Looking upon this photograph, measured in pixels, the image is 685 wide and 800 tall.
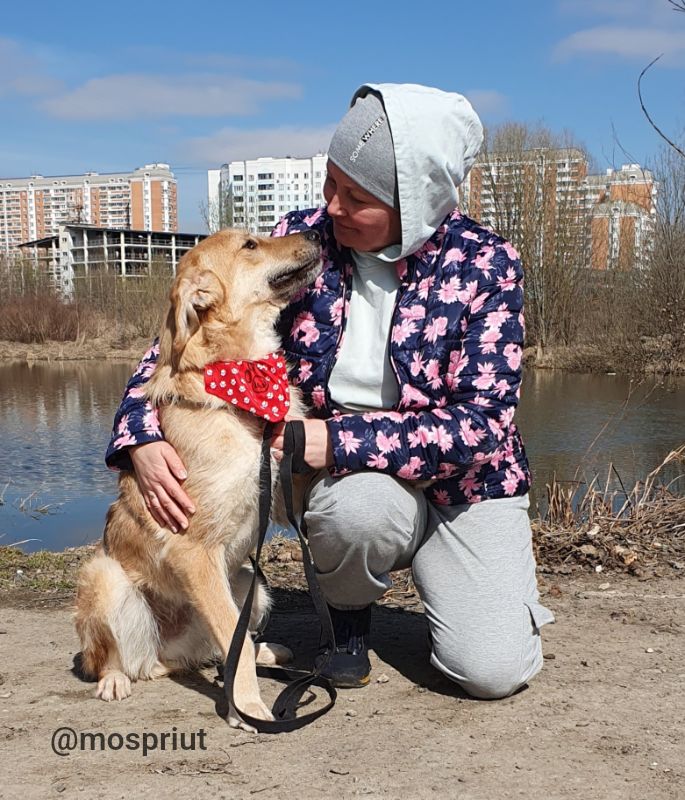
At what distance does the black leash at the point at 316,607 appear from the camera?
2652mm

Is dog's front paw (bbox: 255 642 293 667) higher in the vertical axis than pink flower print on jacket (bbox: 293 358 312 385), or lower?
lower

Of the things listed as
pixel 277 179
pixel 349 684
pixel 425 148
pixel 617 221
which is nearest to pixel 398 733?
pixel 349 684

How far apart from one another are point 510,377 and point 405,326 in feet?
1.43

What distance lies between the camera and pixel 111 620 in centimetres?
296

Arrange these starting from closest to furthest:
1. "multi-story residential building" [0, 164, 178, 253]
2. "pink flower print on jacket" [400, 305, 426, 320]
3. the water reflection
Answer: "pink flower print on jacket" [400, 305, 426, 320]
the water reflection
"multi-story residential building" [0, 164, 178, 253]

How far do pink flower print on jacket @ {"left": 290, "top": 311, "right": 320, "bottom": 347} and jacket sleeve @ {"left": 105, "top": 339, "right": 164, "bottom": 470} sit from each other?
599 mm

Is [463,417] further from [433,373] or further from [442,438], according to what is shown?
[433,373]

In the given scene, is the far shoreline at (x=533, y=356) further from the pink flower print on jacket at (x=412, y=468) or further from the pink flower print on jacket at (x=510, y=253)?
the pink flower print on jacket at (x=412, y=468)

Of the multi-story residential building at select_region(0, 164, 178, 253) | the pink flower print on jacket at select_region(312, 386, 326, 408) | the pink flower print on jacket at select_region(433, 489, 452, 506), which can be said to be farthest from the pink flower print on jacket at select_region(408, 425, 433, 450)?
the multi-story residential building at select_region(0, 164, 178, 253)

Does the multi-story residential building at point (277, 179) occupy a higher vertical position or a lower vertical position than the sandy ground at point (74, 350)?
higher

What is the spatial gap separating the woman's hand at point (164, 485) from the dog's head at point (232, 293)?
34 cm

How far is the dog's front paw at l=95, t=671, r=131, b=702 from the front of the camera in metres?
2.92

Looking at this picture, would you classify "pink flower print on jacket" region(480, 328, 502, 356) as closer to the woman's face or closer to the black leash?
the woman's face

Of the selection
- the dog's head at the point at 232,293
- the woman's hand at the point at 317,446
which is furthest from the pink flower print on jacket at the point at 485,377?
the dog's head at the point at 232,293
